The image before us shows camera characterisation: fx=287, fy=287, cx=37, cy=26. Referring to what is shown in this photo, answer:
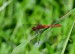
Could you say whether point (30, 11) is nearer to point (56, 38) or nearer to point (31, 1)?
point (31, 1)

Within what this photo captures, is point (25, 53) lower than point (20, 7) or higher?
lower

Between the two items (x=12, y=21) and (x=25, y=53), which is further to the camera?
(x=12, y=21)

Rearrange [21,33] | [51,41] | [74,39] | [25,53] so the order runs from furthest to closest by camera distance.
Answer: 1. [21,33]
2. [51,41]
3. [25,53]
4. [74,39]

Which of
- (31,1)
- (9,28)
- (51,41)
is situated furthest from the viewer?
(31,1)

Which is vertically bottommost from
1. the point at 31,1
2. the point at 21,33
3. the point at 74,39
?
the point at 74,39

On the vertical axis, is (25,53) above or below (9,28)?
below

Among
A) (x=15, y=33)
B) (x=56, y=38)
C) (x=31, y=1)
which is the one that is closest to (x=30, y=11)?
(x=31, y=1)

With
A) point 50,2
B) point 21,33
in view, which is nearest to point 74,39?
point 21,33

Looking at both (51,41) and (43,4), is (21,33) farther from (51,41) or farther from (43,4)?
(43,4)

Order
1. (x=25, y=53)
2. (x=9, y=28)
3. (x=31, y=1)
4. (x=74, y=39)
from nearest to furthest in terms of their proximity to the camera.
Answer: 1. (x=74, y=39)
2. (x=25, y=53)
3. (x=9, y=28)
4. (x=31, y=1)
